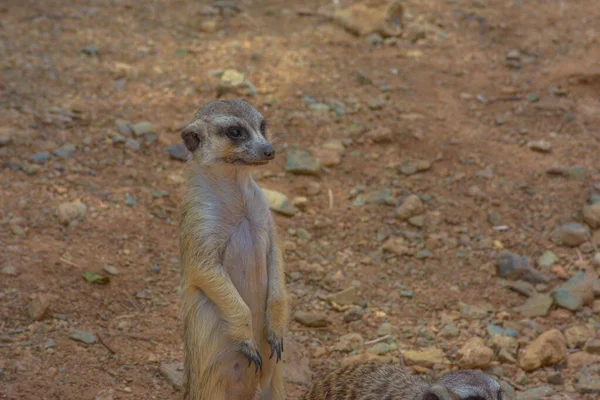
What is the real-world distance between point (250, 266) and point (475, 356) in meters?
1.32

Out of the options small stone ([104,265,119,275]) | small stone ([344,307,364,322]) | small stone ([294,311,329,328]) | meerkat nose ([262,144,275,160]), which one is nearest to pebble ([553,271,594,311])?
small stone ([344,307,364,322])

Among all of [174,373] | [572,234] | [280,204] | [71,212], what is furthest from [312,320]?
[572,234]

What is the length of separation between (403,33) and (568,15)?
62.8 inches

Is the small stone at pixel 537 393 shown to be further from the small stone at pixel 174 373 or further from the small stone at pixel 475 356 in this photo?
the small stone at pixel 174 373

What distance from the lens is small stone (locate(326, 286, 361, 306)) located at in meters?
4.71

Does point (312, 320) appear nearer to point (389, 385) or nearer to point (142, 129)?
point (389, 385)

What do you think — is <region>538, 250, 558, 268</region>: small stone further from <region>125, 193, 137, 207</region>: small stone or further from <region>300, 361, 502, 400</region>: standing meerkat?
<region>125, 193, 137, 207</region>: small stone

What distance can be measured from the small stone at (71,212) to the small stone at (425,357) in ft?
7.10

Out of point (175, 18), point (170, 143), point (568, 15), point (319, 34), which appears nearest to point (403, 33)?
point (319, 34)

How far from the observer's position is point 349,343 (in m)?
4.43

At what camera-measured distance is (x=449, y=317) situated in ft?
15.0

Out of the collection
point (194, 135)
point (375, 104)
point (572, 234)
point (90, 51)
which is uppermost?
point (194, 135)

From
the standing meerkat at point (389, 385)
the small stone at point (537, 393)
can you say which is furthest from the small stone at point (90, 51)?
the small stone at point (537, 393)

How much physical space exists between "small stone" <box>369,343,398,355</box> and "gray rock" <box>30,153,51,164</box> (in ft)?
8.36
